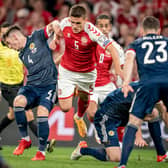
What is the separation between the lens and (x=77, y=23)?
866 cm

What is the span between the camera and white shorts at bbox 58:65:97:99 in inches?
370

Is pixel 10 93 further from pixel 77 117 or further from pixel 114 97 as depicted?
pixel 114 97

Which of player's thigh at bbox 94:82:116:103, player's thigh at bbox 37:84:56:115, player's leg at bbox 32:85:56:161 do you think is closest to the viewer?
player's leg at bbox 32:85:56:161

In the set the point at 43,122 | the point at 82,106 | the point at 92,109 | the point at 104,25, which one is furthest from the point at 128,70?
the point at 104,25

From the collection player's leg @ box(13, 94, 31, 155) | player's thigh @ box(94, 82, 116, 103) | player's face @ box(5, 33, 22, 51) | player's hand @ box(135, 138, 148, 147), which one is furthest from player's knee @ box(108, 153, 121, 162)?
player's thigh @ box(94, 82, 116, 103)

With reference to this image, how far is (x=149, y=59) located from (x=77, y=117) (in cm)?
350

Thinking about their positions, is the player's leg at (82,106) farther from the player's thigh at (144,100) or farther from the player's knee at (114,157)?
the player's thigh at (144,100)

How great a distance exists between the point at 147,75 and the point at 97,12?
860 cm

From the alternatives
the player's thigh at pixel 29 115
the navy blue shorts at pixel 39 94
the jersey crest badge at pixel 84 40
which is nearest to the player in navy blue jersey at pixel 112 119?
the navy blue shorts at pixel 39 94

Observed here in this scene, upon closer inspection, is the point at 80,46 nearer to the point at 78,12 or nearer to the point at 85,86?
the point at 78,12

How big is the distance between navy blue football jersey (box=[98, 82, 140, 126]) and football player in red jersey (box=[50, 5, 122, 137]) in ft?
3.11

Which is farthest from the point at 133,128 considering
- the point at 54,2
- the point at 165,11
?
the point at 54,2

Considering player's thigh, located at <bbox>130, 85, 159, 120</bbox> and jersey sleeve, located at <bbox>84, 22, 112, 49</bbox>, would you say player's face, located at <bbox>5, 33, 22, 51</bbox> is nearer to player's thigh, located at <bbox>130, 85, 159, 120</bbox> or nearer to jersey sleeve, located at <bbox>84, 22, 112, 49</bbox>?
jersey sleeve, located at <bbox>84, 22, 112, 49</bbox>

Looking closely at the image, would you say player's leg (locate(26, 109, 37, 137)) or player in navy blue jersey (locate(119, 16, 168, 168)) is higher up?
player in navy blue jersey (locate(119, 16, 168, 168))
